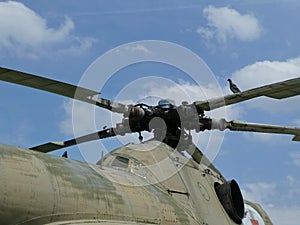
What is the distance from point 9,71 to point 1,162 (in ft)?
9.09

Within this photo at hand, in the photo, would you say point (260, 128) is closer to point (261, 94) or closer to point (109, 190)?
point (261, 94)

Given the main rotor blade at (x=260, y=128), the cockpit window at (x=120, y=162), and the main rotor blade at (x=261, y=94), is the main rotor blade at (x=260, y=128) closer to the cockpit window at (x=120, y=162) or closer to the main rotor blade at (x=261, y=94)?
the main rotor blade at (x=261, y=94)

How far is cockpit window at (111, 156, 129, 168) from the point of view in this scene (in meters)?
8.96

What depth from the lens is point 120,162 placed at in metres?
9.05

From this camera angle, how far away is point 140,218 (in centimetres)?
741

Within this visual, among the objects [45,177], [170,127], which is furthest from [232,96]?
[45,177]

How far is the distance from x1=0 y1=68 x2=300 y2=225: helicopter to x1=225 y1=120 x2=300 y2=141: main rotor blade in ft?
0.07

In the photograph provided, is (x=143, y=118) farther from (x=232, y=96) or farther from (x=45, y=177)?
(x=45, y=177)

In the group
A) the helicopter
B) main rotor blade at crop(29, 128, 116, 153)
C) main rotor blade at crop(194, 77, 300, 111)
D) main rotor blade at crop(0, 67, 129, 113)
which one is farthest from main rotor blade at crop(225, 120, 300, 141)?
main rotor blade at crop(0, 67, 129, 113)

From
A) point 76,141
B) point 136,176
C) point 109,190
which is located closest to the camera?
point 109,190

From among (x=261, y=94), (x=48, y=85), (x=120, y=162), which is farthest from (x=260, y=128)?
(x=48, y=85)

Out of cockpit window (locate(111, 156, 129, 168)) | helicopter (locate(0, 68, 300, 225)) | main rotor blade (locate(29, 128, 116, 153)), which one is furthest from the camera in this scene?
main rotor blade (locate(29, 128, 116, 153))

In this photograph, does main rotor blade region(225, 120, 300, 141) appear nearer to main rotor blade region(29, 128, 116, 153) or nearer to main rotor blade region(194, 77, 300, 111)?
main rotor blade region(194, 77, 300, 111)

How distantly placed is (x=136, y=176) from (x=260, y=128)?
3836mm
